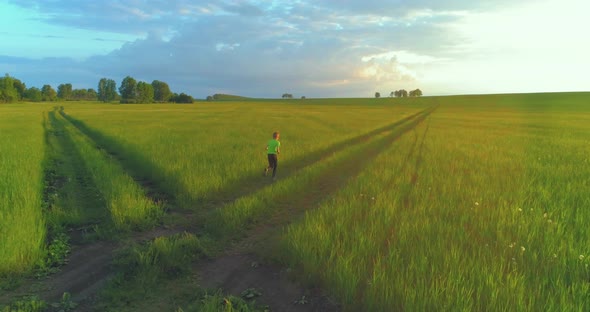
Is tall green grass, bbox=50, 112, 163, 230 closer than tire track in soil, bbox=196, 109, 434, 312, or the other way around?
tire track in soil, bbox=196, 109, 434, 312

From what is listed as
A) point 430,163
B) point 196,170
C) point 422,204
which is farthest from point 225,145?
point 422,204

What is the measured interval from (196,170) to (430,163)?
9.86 m

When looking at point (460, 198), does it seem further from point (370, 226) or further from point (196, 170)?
point (196, 170)

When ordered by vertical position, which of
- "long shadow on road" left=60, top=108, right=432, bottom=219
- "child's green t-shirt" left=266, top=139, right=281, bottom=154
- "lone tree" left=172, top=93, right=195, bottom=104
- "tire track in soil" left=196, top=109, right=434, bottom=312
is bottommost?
"tire track in soil" left=196, top=109, right=434, bottom=312

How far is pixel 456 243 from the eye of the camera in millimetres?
5262

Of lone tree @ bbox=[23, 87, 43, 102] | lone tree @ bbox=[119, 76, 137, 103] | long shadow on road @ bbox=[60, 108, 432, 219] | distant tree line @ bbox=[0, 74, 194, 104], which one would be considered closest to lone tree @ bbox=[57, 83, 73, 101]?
distant tree line @ bbox=[0, 74, 194, 104]

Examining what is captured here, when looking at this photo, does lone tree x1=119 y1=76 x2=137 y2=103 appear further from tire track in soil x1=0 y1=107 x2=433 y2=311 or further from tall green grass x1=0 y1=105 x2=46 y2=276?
tire track in soil x1=0 y1=107 x2=433 y2=311

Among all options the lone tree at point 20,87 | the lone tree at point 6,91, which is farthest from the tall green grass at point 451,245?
the lone tree at point 20,87

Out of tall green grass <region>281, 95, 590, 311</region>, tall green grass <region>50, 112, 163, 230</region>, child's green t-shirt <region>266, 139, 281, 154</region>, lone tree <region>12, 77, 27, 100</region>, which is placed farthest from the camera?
lone tree <region>12, 77, 27, 100</region>

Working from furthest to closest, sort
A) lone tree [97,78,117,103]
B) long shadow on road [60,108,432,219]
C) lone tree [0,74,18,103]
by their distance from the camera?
lone tree [97,78,117,103] → lone tree [0,74,18,103] → long shadow on road [60,108,432,219]

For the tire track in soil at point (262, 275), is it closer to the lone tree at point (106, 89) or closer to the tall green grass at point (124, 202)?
Result: the tall green grass at point (124, 202)

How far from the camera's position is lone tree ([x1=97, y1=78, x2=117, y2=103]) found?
171125 mm

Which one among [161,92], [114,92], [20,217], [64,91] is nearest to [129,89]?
[161,92]

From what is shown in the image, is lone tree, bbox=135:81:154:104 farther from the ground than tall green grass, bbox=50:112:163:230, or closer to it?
farther from the ground
